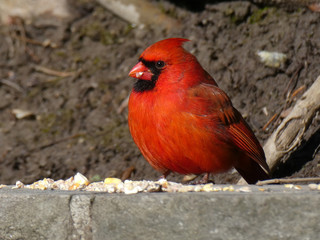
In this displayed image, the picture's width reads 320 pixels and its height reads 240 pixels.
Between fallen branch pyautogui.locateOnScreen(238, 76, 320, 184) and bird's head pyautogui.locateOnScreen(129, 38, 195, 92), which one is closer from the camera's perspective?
bird's head pyautogui.locateOnScreen(129, 38, 195, 92)

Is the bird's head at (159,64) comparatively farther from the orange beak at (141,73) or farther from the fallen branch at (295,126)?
the fallen branch at (295,126)

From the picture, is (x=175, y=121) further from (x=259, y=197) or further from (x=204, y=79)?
(x=259, y=197)

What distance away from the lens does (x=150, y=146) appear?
3.59 metres

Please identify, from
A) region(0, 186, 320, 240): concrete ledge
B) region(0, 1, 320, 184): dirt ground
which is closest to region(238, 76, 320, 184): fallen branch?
region(0, 1, 320, 184): dirt ground

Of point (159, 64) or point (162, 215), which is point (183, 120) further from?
point (162, 215)

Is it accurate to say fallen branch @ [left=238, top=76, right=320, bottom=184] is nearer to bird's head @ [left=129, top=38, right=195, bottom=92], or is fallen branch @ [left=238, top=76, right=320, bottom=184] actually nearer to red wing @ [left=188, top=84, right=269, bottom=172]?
red wing @ [left=188, top=84, right=269, bottom=172]

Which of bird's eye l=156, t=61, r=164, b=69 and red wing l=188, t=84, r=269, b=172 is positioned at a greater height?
bird's eye l=156, t=61, r=164, b=69

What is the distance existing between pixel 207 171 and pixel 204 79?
63cm

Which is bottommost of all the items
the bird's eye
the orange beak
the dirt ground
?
the dirt ground

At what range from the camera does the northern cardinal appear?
3467 mm

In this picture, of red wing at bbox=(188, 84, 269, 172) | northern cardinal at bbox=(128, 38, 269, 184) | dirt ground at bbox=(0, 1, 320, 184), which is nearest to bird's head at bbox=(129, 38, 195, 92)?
northern cardinal at bbox=(128, 38, 269, 184)

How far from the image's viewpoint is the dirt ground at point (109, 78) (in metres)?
4.80

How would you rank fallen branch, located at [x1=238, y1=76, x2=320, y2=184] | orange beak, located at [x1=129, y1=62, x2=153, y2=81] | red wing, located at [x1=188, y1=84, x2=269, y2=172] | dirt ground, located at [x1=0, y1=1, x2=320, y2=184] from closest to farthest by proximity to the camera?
red wing, located at [x1=188, y1=84, x2=269, y2=172], orange beak, located at [x1=129, y1=62, x2=153, y2=81], fallen branch, located at [x1=238, y1=76, x2=320, y2=184], dirt ground, located at [x1=0, y1=1, x2=320, y2=184]

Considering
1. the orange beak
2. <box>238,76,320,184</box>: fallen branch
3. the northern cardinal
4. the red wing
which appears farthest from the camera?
<box>238,76,320,184</box>: fallen branch
